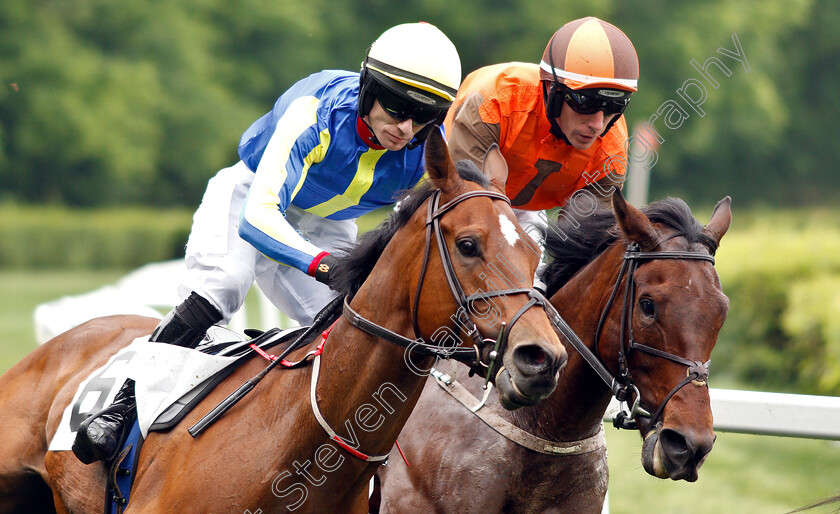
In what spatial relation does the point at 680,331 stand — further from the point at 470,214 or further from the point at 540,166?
the point at 540,166

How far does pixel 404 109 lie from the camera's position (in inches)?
126

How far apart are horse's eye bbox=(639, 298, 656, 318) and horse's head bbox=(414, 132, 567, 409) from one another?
1.92 feet

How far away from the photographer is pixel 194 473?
9.72 feet

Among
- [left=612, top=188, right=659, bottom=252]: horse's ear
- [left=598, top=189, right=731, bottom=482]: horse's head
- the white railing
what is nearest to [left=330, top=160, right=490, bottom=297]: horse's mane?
[left=612, top=188, right=659, bottom=252]: horse's ear

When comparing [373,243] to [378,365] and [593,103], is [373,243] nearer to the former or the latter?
[378,365]

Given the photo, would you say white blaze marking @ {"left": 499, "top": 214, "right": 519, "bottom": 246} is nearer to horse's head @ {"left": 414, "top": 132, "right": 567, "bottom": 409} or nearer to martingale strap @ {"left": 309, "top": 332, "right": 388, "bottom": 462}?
horse's head @ {"left": 414, "top": 132, "right": 567, "bottom": 409}

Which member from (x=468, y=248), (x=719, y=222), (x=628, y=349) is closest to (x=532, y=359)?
(x=468, y=248)

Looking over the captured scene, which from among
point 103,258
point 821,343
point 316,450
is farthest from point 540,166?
point 103,258

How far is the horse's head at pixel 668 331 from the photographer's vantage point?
9.70ft

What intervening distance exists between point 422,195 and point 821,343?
595 centimetres

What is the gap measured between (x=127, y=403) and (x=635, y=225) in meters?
1.92

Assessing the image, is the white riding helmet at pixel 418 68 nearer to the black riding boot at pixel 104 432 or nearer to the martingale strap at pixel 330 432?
the martingale strap at pixel 330 432

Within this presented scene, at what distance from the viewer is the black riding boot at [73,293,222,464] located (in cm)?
326

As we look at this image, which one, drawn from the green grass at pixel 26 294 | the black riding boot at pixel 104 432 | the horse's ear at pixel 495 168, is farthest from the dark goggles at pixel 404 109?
the green grass at pixel 26 294
